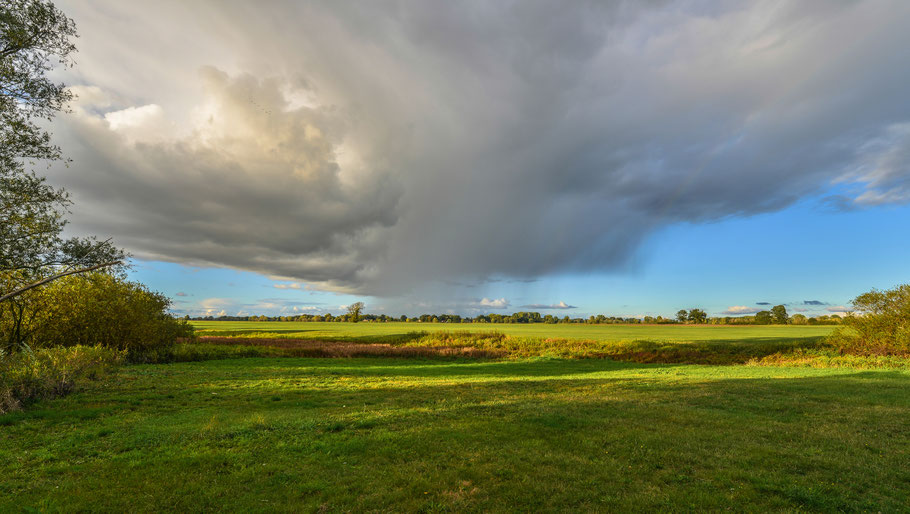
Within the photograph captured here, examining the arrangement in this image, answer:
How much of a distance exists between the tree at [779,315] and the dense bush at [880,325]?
118587 millimetres

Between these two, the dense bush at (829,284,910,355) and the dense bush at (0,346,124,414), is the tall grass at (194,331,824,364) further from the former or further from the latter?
the dense bush at (0,346,124,414)

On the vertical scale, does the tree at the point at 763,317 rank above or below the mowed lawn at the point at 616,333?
above

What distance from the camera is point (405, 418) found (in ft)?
43.4

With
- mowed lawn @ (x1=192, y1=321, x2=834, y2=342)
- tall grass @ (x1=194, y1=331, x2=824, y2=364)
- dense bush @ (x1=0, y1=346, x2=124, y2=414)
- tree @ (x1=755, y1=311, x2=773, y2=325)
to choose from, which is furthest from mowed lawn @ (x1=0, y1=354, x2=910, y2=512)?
tree @ (x1=755, y1=311, x2=773, y2=325)

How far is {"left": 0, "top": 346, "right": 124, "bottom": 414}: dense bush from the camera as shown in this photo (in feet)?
47.8

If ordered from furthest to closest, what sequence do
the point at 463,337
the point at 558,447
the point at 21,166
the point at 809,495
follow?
the point at 463,337 → the point at 21,166 → the point at 558,447 → the point at 809,495

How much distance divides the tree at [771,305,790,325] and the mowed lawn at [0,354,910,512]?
501 feet

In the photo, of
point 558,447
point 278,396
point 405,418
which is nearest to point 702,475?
point 558,447

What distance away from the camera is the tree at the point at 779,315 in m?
133

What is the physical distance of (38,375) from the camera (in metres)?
16.3

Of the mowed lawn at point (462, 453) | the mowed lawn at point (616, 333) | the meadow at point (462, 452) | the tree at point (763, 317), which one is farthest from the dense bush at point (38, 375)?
the tree at point (763, 317)

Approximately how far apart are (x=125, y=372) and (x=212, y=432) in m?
23.0

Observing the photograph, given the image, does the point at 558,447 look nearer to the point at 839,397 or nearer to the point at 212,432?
the point at 212,432

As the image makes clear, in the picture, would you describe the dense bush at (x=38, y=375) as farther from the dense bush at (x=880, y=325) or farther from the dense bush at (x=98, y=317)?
the dense bush at (x=880, y=325)
